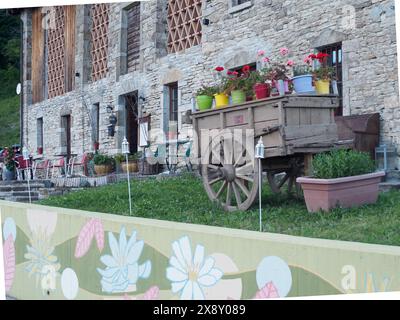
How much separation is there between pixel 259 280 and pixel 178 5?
331 inches

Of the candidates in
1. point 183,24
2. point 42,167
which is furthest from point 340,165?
point 42,167

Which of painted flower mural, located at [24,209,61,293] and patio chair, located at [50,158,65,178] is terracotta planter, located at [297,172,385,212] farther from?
patio chair, located at [50,158,65,178]

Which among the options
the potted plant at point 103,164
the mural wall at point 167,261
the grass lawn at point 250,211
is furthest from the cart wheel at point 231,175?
the potted plant at point 103,164

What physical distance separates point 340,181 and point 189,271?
2.28m

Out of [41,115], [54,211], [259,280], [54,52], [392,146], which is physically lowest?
[259,280]

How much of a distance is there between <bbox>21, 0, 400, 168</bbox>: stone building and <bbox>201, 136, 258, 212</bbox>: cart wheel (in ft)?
7.61

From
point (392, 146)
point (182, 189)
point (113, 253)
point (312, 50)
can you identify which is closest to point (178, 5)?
point (312, 50)

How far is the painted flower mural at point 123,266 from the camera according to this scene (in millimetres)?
3723

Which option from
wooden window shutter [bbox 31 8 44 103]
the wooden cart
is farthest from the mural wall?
wooden window shutter [bbox 31 8 44 103]

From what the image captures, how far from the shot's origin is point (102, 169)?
395 inches

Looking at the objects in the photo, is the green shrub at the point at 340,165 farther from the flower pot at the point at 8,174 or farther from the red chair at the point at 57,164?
the flower pot at the point at 8,174
